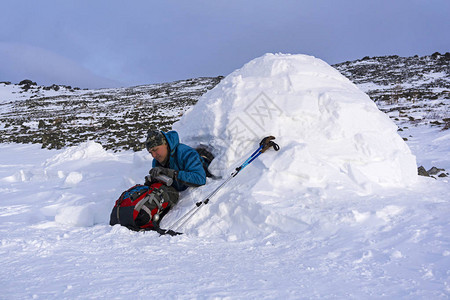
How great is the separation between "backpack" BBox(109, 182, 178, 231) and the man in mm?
228

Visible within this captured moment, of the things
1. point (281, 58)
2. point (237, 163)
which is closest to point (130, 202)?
point (237, 163)

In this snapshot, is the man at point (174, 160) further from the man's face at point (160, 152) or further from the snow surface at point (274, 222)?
the snow surface at point (274, 222)

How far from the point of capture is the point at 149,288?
188cm

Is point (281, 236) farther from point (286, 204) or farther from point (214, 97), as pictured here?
point (214, 97)

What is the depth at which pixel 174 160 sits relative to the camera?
3768 mm

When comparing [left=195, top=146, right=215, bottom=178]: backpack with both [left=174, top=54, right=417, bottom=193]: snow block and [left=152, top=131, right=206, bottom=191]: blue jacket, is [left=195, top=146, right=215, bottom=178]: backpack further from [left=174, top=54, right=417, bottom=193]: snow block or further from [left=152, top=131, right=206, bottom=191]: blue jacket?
[left=152, top=131, right=206, bottom=191]: blue jacket

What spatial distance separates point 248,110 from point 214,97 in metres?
0.72

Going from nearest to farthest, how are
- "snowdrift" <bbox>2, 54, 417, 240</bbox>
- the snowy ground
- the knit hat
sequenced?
1. the snowy ground
2. "snowdrift" <bbox>2, 54, 417, 240</bbox>
3. the knit hat

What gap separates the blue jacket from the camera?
3.56 meters

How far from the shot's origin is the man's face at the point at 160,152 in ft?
11.8

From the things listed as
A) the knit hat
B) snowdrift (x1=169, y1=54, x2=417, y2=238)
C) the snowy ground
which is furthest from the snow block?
the knit hat

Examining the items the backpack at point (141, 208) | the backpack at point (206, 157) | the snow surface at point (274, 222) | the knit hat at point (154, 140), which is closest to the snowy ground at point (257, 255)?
the snow surface at point (274, 222)

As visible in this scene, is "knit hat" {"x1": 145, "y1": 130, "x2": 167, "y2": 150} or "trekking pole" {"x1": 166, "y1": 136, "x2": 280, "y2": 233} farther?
"knit hat" {"x1": 145, "y1": 130, "x2": 167, "y2": 150}

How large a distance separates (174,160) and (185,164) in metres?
0.16
